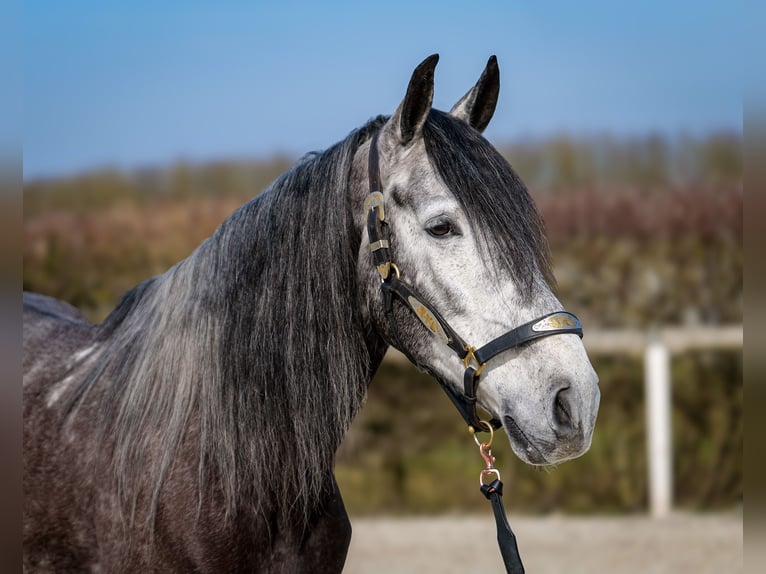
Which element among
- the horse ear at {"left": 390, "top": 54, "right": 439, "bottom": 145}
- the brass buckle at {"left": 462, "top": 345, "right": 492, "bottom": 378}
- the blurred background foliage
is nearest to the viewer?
the brass buckle at {"left": 462, "top": 345, "right": 492, "bottom": 378}

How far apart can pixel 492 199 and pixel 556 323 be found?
39 centimetres

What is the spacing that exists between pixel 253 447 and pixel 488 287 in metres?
0.83

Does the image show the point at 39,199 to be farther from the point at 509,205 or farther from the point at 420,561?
the point at 509,205

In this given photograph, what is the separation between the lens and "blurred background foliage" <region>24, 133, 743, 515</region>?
24.4ft

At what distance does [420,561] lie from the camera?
5797 mm

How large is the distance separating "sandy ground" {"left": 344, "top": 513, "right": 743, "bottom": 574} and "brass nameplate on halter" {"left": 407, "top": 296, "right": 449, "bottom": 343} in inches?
153

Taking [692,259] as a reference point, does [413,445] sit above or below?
below

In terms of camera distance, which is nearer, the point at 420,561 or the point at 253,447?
the point at 253,447

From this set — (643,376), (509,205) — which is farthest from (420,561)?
(509,205)

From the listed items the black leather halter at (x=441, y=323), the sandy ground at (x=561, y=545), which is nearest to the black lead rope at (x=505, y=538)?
the black leather halter at (x=441, y=323)

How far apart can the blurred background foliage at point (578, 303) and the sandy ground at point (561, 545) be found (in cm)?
46

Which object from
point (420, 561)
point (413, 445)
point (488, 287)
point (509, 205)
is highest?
point (509, 205)

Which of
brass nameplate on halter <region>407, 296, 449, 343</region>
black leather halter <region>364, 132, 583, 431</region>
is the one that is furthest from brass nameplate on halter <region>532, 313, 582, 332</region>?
brass nameplate on halter <region>407, 296, 449, 343</region>

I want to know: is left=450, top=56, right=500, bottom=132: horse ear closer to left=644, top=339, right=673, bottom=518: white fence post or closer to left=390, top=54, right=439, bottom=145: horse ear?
left=390, top=54, right=439, bottom=145: horse ear
